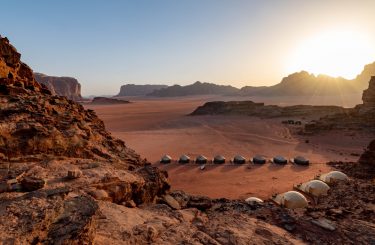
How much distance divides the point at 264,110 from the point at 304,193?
50.6 m

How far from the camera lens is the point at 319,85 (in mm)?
153000

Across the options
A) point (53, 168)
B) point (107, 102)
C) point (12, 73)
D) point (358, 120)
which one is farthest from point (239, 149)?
point (107, 102)

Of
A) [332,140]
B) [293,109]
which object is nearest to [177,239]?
[332,140]

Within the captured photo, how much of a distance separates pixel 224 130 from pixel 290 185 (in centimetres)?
2900

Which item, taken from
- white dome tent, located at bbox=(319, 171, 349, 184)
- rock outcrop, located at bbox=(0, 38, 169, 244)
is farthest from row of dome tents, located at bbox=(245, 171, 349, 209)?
rock outcrop, located at bbox=(0, 38, 169, 244)

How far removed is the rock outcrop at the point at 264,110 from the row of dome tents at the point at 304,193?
45360 millimetres

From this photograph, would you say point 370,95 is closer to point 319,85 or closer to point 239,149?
point 239,149

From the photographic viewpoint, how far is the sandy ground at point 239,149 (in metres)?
21.4

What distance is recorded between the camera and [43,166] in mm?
8742

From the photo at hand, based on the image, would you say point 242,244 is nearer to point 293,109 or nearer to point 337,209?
point 337,209

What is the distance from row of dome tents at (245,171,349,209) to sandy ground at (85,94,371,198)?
2.10 metres

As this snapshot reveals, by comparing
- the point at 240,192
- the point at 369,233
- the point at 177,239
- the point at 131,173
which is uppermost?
the point at 131,173

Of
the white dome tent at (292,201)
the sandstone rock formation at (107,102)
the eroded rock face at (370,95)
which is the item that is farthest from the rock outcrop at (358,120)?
the sandstone rock formation at (107,102)

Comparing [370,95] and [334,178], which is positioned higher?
[370,95]
